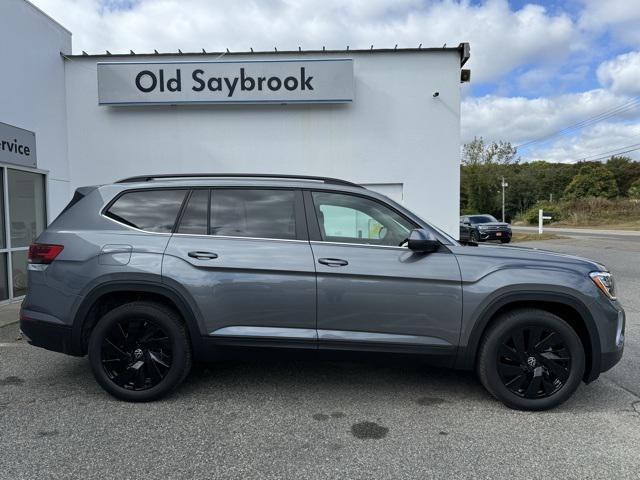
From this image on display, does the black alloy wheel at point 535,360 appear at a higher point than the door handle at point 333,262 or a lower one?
lower

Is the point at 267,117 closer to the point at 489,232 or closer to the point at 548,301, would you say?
the point at 548,301

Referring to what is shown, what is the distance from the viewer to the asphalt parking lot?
2738mm

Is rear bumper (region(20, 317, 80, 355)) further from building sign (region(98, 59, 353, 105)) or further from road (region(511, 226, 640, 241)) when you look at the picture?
road (region(511, 226, 640, 241))

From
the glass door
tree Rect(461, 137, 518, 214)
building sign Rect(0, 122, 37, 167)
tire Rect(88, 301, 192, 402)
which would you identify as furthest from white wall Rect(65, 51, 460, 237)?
tree Rect(461, 137, 518, 214)

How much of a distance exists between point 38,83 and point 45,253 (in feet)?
19.2

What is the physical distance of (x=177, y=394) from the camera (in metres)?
3.79

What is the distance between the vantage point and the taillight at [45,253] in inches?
144

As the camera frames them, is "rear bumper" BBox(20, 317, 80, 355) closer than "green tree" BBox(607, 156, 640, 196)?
Yes

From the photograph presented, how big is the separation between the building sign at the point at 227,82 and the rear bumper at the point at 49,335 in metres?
5.88

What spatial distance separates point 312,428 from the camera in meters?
3.21

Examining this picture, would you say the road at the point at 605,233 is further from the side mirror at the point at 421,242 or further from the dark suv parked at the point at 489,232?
the side mirror at the point at 421,242

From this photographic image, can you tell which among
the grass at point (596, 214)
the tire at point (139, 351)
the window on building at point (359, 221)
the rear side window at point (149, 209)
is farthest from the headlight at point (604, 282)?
the grass at point (596, 214)

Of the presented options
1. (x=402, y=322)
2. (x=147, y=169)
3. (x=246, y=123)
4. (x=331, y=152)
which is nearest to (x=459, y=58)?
(x=331, y=152)

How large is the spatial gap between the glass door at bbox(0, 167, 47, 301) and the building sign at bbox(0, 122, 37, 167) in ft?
0.61
